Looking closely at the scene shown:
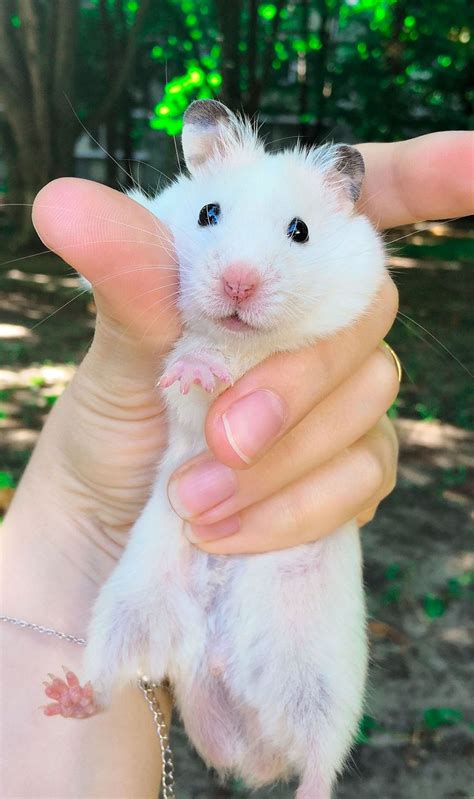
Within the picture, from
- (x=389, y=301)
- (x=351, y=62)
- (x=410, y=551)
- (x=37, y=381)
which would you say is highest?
(x=351, y=62)

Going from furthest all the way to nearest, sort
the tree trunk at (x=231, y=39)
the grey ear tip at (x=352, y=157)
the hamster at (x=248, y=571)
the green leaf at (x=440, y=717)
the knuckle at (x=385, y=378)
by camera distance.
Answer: the tree trunk at (x=231, y=39), the green leaf at (x=440, y=717), the knuckle at (x=385, y=378), the grey ear tip at (x=352, y=157), the hamster at (x=248, y=571)

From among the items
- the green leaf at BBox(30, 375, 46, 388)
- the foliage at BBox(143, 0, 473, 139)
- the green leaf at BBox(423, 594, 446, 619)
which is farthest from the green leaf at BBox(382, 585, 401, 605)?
the foliage at BBox(143, 0, 473, 139)

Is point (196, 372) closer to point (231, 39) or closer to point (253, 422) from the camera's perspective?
point (253, 422)

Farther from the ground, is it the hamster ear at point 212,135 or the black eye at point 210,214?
→ the hamster ear at point 212,135

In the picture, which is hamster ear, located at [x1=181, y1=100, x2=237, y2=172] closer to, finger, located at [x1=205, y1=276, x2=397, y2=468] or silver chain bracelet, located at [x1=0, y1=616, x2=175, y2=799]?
finger, located at [x1=205, y1=276, x2=397, y2=468]

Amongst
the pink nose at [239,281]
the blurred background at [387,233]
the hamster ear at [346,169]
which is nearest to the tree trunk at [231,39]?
the blurred background at [387,233]

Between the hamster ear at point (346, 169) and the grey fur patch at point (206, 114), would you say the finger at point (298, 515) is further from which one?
the grey fur patch at point (206, 114)

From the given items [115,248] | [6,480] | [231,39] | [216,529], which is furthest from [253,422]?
[231,39]
